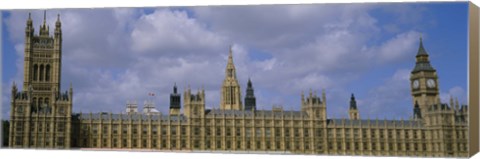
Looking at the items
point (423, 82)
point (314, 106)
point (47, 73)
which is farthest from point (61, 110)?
point (423, 82)

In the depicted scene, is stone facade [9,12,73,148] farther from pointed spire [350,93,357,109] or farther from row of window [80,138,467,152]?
pointed spire [350,93,357,109]

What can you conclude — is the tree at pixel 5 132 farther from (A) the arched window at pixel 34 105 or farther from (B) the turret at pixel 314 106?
(B) the turret at pixel 314 106

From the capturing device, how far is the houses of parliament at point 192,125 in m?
51.8

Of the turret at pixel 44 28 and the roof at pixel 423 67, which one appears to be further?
the turret at pixel 44 28

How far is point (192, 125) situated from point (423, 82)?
1842 cm

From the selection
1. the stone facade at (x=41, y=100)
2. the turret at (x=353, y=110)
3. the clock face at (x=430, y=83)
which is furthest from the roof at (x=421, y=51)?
the stone facade at (x=41, y=100)

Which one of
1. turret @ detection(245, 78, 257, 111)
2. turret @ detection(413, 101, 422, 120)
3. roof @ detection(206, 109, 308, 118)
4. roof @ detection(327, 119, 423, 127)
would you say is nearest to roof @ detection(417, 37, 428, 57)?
turret @ detection(413, 101, 422, 120)

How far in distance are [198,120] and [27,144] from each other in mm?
13480

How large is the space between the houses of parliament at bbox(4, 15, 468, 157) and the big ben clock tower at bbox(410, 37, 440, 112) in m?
2.00

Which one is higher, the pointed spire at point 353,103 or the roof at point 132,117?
the pointed spire at point 353,103

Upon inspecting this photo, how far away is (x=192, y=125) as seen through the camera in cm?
5328

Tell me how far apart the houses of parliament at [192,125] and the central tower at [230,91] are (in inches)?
4.6

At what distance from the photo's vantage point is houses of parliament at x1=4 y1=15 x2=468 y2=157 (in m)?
51.8

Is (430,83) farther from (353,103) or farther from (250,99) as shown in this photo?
(250,99)
